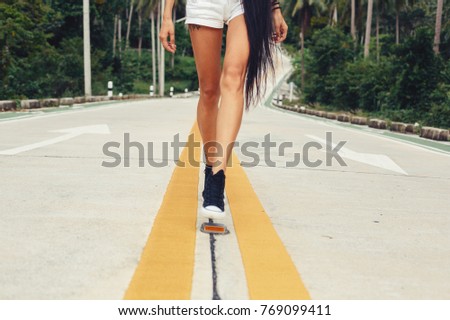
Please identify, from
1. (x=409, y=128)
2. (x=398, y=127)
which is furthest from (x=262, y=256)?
(x=398, y=127)

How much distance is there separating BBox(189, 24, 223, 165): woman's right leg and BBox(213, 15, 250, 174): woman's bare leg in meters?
0.13

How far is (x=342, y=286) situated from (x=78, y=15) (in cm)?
→ 4409

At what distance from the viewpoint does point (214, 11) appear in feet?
11.3

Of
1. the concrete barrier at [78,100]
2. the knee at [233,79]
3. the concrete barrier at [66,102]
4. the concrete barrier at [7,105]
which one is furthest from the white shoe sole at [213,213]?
the concrete barrier at [78,100]

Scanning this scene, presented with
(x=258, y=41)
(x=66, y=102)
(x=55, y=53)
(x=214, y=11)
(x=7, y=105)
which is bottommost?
(x=66, y=102)

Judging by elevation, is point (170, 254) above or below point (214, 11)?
below

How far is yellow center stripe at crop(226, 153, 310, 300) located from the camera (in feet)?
7.06

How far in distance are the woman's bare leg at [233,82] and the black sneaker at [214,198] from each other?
229 mm

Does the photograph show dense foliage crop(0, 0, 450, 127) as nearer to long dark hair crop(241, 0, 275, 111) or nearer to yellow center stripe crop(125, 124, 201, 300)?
long dark hair crop(241, 0, 275, 111)

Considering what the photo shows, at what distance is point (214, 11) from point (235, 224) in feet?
3.68

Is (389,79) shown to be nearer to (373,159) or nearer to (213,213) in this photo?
(373,159)

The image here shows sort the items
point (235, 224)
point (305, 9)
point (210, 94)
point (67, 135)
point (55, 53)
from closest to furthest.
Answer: point (235, 224) → point (210, 94) → point (67, 135) → point (55, 53) → point (305, 9)

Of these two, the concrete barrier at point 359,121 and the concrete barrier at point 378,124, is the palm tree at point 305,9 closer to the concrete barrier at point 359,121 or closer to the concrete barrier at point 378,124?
the concrete barrier at point 359,121

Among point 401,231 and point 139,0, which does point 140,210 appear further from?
point 139,0
